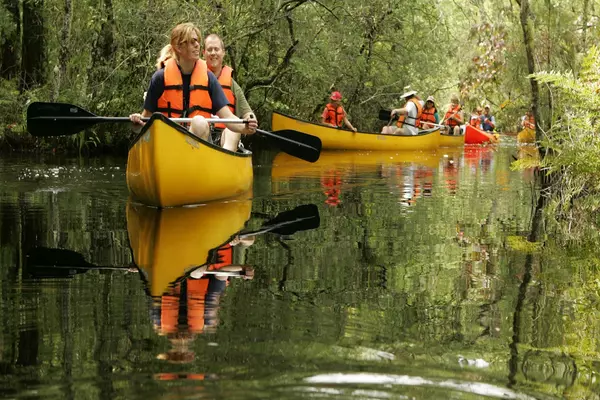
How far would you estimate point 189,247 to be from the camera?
6.02m

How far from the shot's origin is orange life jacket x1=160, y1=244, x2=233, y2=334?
368cm

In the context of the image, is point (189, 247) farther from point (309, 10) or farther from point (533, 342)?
point (309, 10)

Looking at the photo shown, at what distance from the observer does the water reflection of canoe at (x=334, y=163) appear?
13.9 metres

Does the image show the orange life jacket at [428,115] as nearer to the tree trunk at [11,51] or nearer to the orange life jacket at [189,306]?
the tree trunk at [11,51]

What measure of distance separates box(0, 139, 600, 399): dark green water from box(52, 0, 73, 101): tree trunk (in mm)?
8358

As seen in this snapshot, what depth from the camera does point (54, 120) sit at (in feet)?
30.4

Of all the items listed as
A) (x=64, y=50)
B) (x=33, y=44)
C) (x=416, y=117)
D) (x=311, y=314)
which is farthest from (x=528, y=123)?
(x=311, y=314)

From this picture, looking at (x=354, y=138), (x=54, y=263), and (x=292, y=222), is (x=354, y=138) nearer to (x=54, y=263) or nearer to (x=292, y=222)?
(x=292, y=222)

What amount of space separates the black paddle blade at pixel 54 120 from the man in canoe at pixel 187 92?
2.97 feet

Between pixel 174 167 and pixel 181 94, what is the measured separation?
80 cm

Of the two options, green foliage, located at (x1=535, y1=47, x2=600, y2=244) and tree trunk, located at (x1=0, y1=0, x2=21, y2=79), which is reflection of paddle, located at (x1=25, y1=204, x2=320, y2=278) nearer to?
green foliage, located at (x1=535, y1=47, x2=600, y2=244)

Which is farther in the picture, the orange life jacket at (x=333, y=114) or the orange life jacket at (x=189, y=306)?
the orange life jacket at (x=333, y=114)

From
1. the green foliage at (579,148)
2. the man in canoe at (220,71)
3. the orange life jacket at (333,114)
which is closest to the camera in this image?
the green foliage at (579,148)

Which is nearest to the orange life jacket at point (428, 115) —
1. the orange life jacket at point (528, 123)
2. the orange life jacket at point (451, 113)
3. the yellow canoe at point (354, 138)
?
the yellow canoe at point (354, 138)
